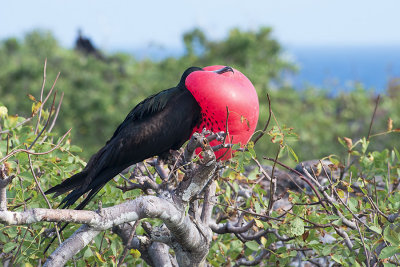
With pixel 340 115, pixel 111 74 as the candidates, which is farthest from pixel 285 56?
pixel 111 74

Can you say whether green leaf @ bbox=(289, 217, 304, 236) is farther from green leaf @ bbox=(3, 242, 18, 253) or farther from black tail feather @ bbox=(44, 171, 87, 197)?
green leaf @ bbox=(3, 242, 18, 253)

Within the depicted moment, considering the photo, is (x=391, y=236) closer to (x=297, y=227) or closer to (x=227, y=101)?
(x=297, y=227)

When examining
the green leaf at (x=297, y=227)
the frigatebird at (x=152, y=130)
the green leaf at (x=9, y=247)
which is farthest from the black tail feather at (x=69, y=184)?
the green leaf at (x=297, y=227)

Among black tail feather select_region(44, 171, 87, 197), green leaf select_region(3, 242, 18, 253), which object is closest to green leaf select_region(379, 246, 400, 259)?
black tail feather select_region(44, 171, 87, 197)

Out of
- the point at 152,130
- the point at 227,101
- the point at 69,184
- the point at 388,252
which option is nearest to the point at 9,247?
the point at 69,184

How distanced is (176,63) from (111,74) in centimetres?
196

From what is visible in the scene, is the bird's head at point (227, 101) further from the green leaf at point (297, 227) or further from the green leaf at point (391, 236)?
the green leaf at point (391, 236)

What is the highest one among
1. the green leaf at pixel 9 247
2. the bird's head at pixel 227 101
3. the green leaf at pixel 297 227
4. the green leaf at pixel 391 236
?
the bird's head at pixel 227 101

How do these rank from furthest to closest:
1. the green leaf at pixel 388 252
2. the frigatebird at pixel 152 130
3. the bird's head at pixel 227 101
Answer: the frigatebird at pixel 152 130 < the bird's head at pixel 227 101 < the green leaf at pixel 388 252

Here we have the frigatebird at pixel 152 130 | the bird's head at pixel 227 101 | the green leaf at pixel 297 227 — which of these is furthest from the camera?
the frigatebird at pixel 152 130

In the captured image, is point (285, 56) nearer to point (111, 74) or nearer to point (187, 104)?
point (111, 74)

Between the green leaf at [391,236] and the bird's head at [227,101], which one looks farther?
the bird's head at [227,101]

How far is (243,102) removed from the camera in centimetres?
297

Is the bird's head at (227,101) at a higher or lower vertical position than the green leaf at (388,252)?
higher
